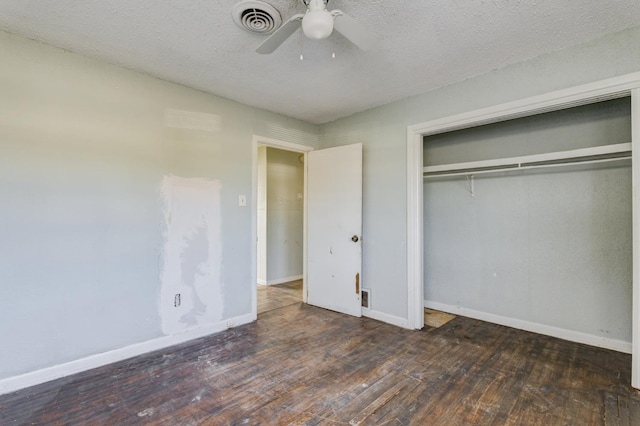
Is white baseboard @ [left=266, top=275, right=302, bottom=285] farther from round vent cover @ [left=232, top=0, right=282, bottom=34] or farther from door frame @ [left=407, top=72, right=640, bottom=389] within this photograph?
round vent cover @ [left=232, top=0, right=282, bottom=34]

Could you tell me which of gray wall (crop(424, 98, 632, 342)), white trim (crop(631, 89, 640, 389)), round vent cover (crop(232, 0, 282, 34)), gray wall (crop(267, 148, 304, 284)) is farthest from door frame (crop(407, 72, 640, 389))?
gray wall (crop(267, 148, 304, 284))

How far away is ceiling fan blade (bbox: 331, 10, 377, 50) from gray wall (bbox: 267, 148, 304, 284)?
362 cm

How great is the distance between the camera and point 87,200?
243cm

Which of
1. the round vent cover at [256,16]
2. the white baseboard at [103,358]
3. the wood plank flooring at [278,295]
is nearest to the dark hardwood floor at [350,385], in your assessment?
the white baseboard at [103,358]

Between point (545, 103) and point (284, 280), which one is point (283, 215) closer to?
point (284, 280)

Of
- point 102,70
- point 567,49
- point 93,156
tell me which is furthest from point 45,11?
point 567,49

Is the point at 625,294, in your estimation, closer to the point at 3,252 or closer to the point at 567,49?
the point at 567,49

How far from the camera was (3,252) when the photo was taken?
2.10 m

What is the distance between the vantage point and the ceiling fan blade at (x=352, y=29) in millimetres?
1533

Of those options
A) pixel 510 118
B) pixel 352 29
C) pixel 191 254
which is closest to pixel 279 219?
pixel 191 254

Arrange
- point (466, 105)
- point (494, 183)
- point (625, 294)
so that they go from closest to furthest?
point (625, 294) → point (466, 105) → point (494, 183)

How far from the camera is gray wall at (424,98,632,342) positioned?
274 centimetres

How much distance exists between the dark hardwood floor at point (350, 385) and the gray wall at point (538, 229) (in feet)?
1.33

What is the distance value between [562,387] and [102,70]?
167 inches
